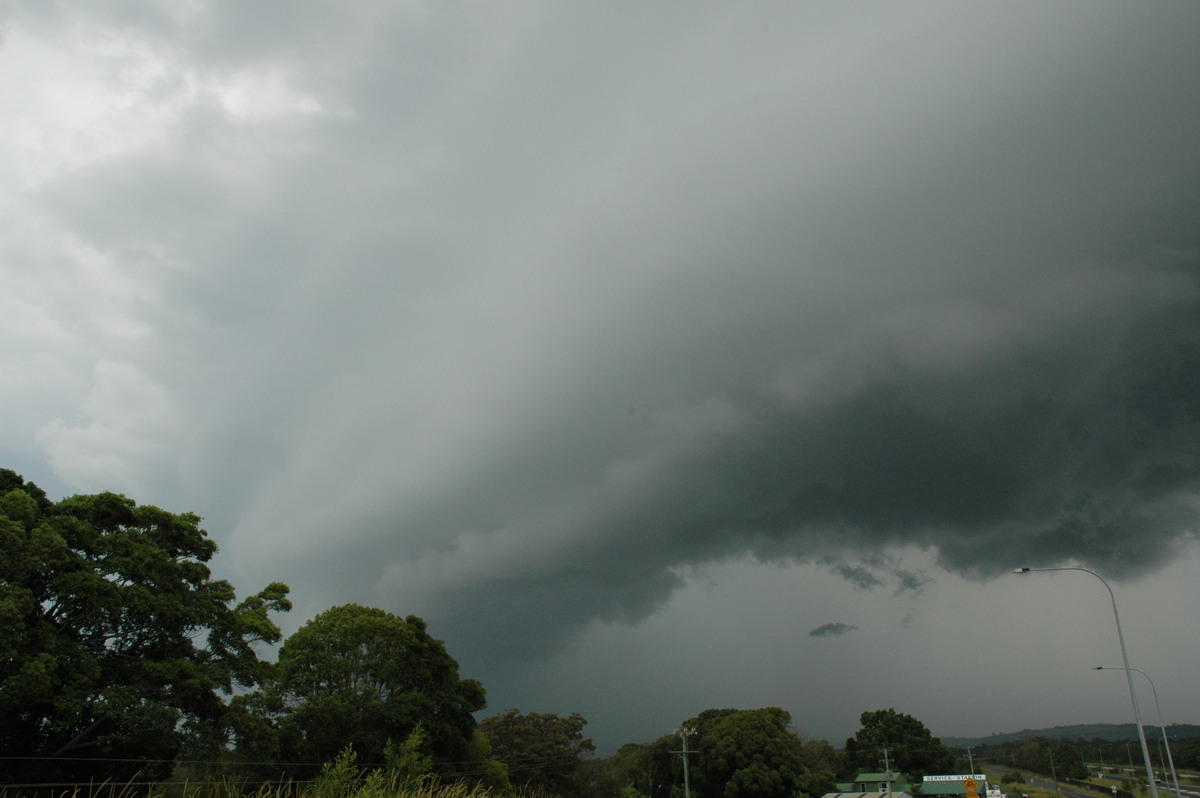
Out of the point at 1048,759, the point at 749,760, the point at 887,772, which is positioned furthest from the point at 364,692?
the point at 1048,759

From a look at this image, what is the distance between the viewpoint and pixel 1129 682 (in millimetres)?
32250

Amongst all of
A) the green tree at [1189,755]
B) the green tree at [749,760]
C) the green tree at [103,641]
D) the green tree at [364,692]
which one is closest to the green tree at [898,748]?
the green tree at [749,760]

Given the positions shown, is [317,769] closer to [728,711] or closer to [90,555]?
[90,555]

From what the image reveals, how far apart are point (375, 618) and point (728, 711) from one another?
6359 centimetres

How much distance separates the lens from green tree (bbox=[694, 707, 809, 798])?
78500 millimetres

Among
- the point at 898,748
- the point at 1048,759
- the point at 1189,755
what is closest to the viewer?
the point at 898,748

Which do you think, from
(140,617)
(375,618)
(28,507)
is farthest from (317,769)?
(28,507)

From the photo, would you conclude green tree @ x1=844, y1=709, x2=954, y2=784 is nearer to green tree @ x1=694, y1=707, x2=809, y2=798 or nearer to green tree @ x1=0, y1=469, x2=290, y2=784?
green tree @ x1=694, y1=707, x2=809, y2=798

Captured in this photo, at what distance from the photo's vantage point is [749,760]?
3162 inches

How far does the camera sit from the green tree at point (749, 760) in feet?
258

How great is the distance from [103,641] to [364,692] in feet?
64.6

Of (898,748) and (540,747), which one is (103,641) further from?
(898,748)

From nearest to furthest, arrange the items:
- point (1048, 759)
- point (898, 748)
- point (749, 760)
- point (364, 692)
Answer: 1. point (364, 692)
2. point (749, 760)
3. point (898, 748)
4. point (1048, 759)

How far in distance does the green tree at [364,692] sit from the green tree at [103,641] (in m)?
8.88
